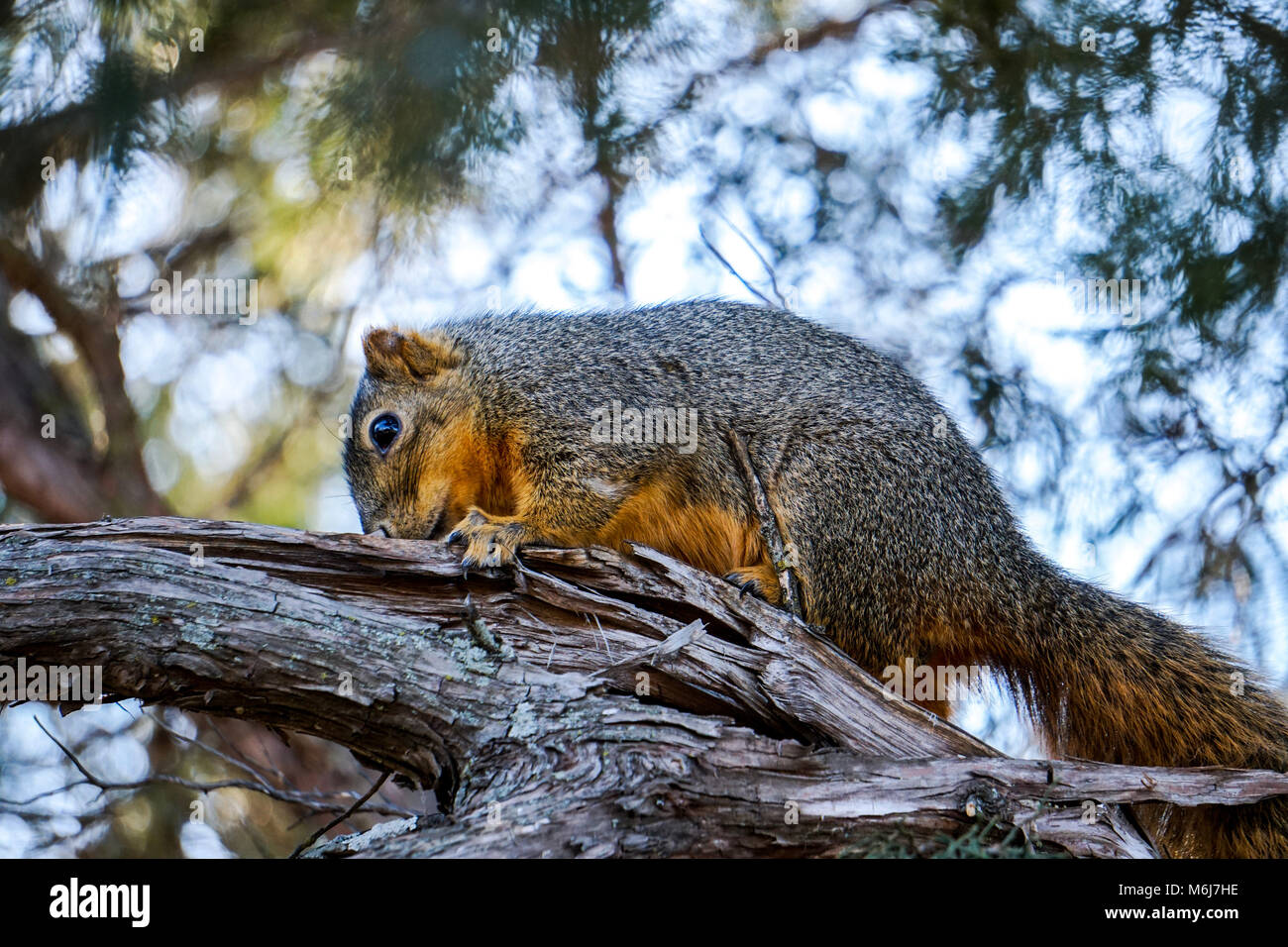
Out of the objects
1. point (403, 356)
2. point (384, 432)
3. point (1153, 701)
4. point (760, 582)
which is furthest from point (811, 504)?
point (403, 356)

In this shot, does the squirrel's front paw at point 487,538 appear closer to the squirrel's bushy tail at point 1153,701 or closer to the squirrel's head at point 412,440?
the squirrel's head at point 412,440

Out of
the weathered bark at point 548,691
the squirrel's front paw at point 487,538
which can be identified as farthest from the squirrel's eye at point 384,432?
the weathered bark at point 548,691

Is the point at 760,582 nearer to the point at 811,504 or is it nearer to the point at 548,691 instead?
the point at 811,504

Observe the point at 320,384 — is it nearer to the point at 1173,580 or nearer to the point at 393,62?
the point at 393,62

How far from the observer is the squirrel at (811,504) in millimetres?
3484

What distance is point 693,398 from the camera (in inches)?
163

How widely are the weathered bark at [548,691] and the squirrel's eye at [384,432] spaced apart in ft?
2.45

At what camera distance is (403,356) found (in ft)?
14.0

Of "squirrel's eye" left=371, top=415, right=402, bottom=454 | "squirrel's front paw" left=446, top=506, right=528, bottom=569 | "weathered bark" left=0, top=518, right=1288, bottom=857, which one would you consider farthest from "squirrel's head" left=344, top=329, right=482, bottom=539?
"weathered bark" left=0, top=518, right=1288, bottom=857

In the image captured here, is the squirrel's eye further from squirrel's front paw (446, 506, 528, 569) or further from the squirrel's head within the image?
squirrel's front paw (446, 506, 528, 569)

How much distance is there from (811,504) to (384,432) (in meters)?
1.64

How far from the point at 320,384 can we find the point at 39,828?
9.30ft
